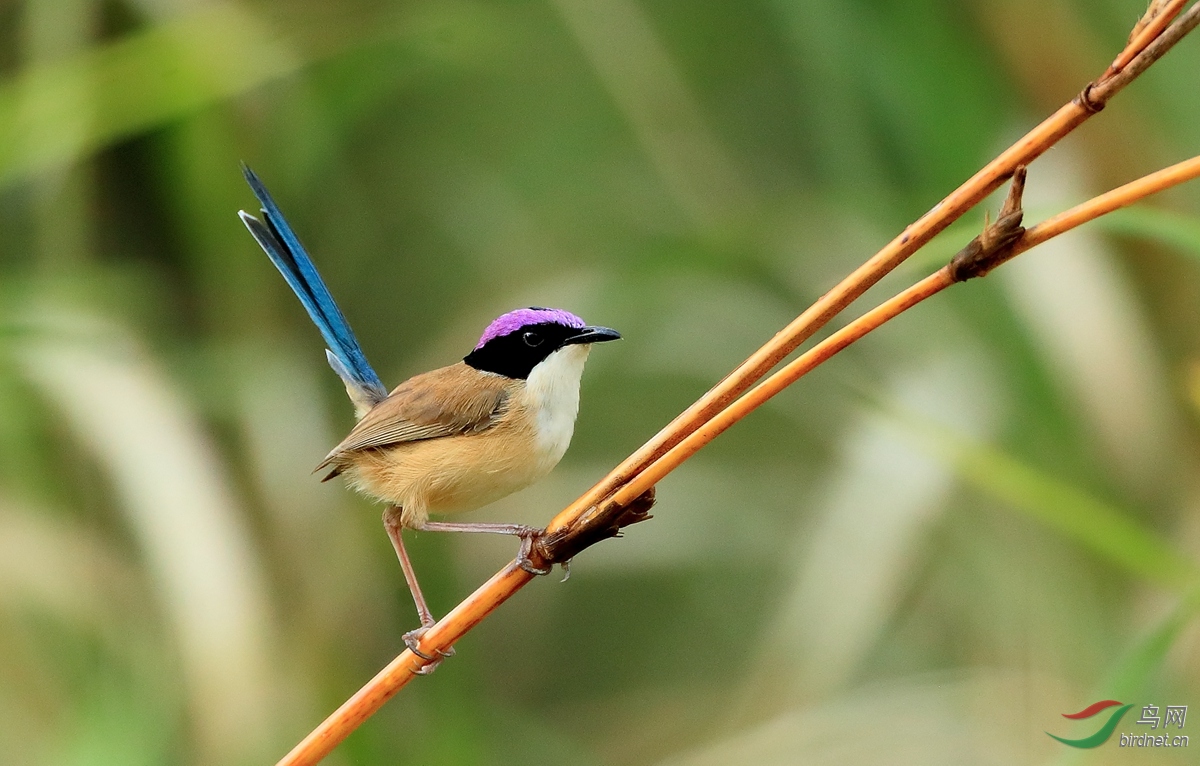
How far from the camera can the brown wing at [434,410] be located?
2252mm

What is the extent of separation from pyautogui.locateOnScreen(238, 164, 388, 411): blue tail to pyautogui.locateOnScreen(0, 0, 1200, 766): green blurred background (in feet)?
2.19

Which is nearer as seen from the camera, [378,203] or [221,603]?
[221,603]

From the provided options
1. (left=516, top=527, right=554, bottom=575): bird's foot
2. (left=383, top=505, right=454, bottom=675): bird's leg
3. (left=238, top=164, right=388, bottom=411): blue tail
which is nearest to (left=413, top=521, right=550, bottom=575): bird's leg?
(left=516, top=527, right=554, bottom=575): bird's foot

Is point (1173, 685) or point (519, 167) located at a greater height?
point (519, 167)

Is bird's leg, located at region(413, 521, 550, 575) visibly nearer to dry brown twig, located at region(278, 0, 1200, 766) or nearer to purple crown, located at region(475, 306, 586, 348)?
dry brown twig, located at region(278, 0, 1200, 766)

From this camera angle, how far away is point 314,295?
234 centimetres

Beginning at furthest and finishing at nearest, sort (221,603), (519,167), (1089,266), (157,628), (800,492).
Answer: (519,167)
(800,492)
(1089,266)
(157,628)
(221,603)

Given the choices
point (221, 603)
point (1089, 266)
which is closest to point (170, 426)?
point (221, 603)

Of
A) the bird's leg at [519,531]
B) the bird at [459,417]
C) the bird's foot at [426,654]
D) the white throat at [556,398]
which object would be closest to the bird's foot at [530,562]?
the bird's leg at [519,531]

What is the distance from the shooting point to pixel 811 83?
366 centimetres

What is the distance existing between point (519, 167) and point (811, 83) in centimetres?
136

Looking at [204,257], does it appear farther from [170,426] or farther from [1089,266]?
[1089,266]

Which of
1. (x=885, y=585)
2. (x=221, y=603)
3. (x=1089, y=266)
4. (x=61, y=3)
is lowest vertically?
(x=885, y=585)

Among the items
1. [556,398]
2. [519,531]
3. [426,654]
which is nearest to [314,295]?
[556,398]
